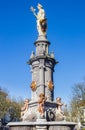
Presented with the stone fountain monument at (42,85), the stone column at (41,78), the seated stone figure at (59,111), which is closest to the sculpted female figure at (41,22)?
the stone fountain monument at (42,85)

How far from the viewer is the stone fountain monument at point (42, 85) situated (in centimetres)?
2836

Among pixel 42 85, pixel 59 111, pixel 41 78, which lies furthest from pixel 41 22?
pixel 59 111

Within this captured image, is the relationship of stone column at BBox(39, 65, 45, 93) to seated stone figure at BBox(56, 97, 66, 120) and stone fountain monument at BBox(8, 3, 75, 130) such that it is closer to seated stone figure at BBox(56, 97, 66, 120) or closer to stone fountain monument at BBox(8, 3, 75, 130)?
stone fountain monument at BBox(8, 3, 75, 130)

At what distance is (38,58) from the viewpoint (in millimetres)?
30984

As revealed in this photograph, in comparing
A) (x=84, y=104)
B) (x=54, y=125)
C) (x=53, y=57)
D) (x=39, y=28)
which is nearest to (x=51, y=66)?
(x=53, y=57)

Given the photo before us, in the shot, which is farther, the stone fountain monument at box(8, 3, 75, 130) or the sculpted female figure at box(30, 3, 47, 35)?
the sculpted female figure at box(30, 3, 47, 35)

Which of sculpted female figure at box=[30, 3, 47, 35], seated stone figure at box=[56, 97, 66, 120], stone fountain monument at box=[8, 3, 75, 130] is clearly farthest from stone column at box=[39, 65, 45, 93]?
sculpted female figure at box=[30, 3, 47, 35]

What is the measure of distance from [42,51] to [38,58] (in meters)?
0.90

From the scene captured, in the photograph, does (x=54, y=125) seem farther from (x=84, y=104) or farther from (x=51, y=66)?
(x=84, y=104)

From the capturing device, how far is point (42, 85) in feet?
99.2

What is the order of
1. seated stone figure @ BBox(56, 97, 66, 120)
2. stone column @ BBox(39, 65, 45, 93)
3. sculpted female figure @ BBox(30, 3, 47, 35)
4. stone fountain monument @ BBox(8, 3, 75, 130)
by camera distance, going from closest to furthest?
stone fountain monument @ BBox(8, 3, 75, 130) < seated stone figure @ BBox(56, 97, 66, 120) < stone column @ BBox(39, 65, 45, 93) < sculpted female figure @ BBox(30, 3, 47, 35)

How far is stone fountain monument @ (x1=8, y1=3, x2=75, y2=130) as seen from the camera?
2836 centimetres

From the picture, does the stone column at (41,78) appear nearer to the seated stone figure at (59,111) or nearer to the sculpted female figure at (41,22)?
the seated stone figure at (59,111)

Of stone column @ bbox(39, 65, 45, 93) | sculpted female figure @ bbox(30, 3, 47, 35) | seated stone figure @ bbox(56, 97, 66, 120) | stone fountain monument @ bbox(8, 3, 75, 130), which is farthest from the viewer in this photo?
sculpted female figure @ bbox(30, 3, 47, 35)
